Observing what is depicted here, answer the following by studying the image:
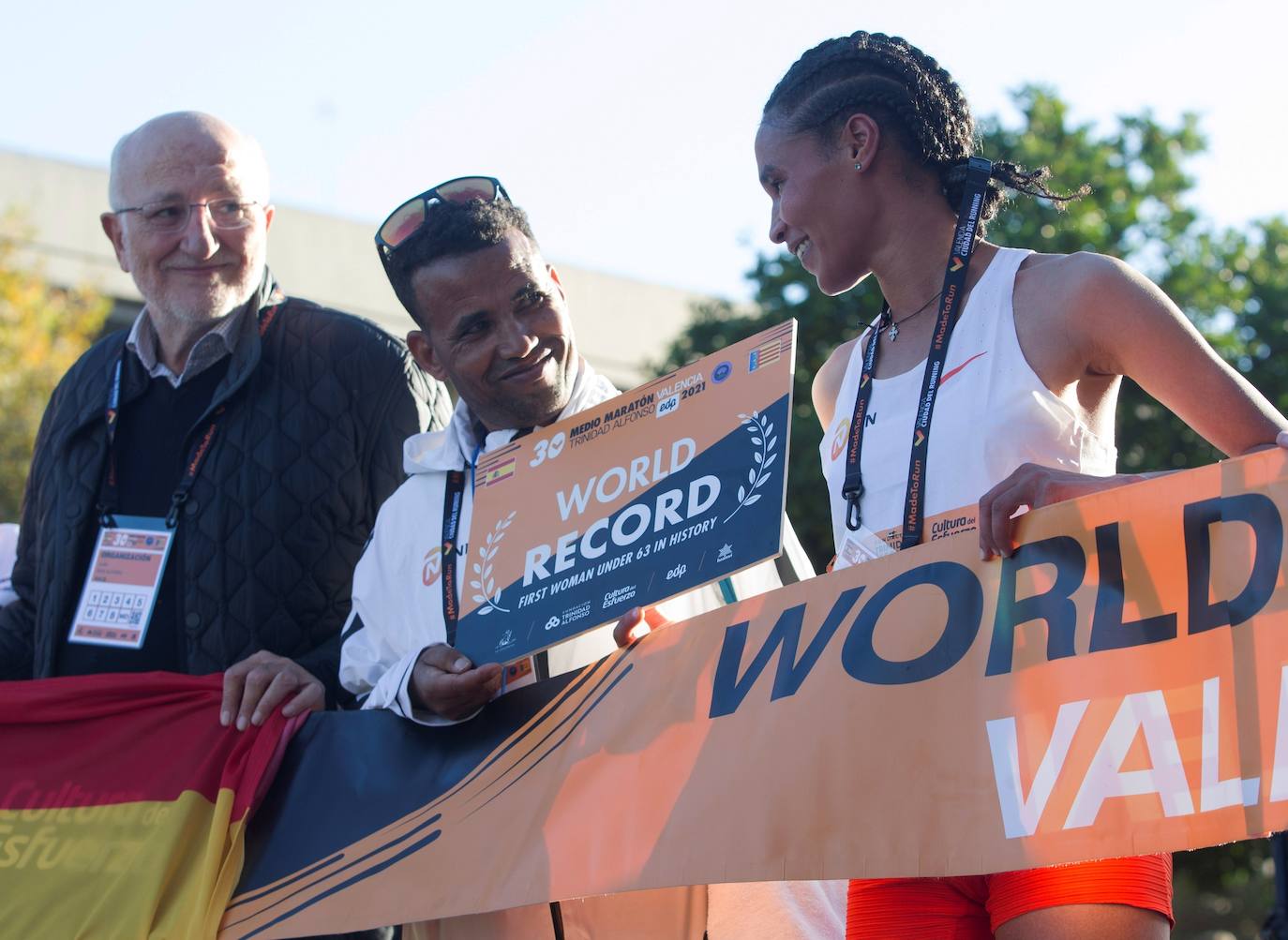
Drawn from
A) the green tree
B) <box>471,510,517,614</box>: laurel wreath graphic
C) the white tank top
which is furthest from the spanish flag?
the green tree

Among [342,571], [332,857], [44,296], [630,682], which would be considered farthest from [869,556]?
[44,296]

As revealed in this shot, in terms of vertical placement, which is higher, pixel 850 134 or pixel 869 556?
pixel 850 134

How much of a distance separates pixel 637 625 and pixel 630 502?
Result: 0.24 meters

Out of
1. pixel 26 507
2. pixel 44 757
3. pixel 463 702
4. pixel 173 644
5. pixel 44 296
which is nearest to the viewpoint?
pixel 463 702

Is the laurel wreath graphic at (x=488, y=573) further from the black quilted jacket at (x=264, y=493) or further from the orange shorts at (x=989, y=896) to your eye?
the orange shorts at (x=989, y=896)

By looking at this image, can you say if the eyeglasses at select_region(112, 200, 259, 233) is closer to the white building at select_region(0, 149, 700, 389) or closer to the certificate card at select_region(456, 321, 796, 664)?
the certificate card at select_region(456, 321, 796, 664)

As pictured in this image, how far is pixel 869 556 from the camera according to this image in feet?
8.77

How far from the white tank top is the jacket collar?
927 mm

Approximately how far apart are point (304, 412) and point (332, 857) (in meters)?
1.34

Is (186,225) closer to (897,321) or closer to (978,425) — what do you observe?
(897,321)

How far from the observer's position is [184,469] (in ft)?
13.2

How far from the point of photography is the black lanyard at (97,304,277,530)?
395 centimetres

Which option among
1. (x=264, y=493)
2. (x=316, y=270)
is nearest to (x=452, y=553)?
(x=264, y=493)

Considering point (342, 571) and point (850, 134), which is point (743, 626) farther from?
point (342, 571)
